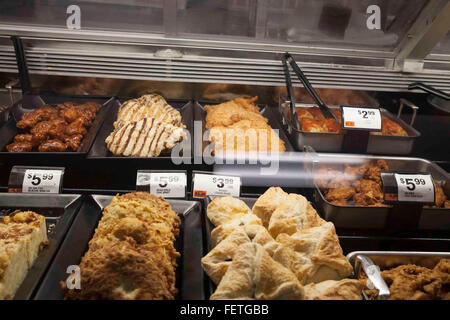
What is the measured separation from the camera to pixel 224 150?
103 inches

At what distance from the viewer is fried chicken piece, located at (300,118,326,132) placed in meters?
2.89

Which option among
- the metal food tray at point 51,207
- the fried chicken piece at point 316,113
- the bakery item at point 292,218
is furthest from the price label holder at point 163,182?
the fried chicken piece at point 316,113

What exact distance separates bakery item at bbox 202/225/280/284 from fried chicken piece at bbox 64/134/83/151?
1322mm

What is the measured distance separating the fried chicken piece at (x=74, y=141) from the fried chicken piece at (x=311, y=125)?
1537 millimetres

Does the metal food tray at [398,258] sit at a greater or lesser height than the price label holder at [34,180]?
lesser

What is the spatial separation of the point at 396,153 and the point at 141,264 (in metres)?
2.06

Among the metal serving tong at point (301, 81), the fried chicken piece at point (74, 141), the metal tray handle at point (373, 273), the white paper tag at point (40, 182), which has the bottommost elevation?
the metal tray handle at point (373, 273)

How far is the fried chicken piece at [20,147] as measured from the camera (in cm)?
258

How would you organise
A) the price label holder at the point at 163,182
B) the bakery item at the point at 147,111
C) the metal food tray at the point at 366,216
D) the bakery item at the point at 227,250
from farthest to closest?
1. the bakery item at the point at 147,111
2. the price label holder at the point at 163,182
3. the metal food tray at the point at 366,216
4. the bakery item at the point at 227,250

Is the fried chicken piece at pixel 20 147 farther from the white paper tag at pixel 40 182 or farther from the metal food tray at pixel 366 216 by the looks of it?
the metal food tray at pixel 366 216

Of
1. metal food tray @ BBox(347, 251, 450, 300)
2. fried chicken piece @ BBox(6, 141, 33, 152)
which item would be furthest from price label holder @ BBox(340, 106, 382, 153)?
fried chicken piece @ BBox(6, 141, 33, 152)

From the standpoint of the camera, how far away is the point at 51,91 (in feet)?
10.3
